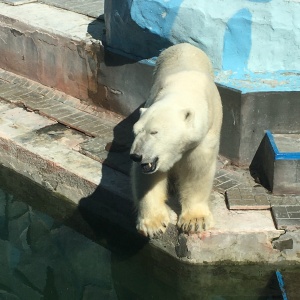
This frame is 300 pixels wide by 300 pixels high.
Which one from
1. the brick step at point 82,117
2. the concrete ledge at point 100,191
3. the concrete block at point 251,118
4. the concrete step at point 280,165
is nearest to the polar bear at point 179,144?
the concrete ledge at point 100,191

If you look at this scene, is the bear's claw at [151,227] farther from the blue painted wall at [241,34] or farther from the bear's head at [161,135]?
the blue painted wall at [241,34]

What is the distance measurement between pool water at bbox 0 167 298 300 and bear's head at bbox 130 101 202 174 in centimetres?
125

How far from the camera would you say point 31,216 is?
5.61 meters

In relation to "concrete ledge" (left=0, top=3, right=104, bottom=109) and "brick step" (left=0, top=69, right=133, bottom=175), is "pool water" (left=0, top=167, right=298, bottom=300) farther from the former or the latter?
"concrete ledge" (left=0, top=3, right=104, bottom=109)

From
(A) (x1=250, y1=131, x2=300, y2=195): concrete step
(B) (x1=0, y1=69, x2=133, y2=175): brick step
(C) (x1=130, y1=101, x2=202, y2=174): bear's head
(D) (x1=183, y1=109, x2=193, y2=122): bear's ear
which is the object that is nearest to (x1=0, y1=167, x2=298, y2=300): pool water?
(B) (x1=0, y1=69, x2=133, y2=175): brick step

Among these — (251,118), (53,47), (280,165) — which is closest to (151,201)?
(280,165)

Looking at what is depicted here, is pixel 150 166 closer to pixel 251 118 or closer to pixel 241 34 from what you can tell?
pixel 251 118

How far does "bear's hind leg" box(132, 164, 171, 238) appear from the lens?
427 centimetres

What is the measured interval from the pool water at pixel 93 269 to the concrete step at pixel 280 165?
65 centimetres

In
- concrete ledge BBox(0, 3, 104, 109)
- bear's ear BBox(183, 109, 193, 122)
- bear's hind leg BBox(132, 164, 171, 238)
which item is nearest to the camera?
bear's ear BBox(183, 109, 193, 122)

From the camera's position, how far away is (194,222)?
4539 mm

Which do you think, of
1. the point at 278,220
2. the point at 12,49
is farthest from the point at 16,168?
the point at 278,220

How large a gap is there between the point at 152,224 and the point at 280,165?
114cm

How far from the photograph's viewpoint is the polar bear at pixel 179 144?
359 cm
